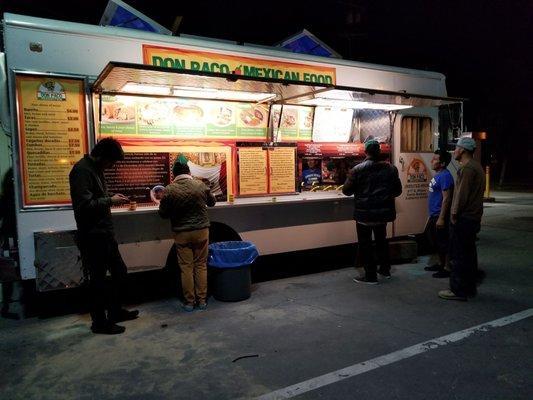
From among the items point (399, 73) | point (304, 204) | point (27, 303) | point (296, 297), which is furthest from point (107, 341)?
point (399, 73)

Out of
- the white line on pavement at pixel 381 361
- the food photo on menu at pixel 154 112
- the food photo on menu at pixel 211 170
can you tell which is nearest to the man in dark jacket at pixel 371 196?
the food photo on menu at pixel 211 170

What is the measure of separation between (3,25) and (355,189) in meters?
4.89

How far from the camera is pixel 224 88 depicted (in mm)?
5992

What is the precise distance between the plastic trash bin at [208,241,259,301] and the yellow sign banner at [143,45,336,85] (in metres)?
2.35

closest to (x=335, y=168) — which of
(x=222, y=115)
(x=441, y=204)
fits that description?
(x=441, y=204)

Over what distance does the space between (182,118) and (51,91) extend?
6.32 ft

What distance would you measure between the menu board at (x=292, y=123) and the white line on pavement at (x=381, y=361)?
413 centimetres

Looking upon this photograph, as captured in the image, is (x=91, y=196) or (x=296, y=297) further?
(x=296, y=297)

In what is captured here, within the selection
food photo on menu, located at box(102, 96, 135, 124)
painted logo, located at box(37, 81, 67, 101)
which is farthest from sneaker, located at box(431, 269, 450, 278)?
painted logo, located at box(37, 81, 67, 101)

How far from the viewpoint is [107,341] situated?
467 centimetres

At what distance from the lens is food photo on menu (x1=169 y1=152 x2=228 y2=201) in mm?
6571

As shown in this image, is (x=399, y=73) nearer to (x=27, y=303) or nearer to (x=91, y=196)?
(x=91, y=196)

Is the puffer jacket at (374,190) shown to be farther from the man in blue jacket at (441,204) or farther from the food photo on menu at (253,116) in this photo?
the food photo on menu at (253,116)

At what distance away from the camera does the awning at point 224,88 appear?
500 cm
